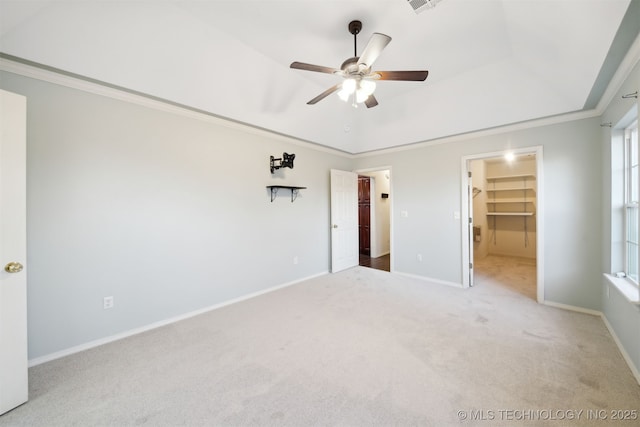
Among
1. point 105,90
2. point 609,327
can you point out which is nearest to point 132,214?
point 105,90

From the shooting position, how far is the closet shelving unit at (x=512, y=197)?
6077 mm

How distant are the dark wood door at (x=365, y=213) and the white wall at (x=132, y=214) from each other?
3.37m

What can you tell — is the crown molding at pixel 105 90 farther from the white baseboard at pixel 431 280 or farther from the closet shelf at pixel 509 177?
the closet shelf at pixel 509 177

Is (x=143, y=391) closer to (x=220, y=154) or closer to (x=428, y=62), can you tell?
(x=220, y=154)

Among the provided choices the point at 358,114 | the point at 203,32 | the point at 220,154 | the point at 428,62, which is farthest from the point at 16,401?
the point at 358,114

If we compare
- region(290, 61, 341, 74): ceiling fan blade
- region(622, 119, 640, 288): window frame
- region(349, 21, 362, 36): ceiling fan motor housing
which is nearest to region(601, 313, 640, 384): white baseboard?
region(622, 119, 640, 288): window frame

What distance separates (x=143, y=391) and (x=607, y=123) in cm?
504

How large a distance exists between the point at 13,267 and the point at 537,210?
17.4 ft

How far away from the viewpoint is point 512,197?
640 cm

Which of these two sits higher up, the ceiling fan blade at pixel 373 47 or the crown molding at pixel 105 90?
Result: the crown molding at pixel 105 90

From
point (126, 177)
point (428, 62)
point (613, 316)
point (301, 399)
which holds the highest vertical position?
point (428, 62)

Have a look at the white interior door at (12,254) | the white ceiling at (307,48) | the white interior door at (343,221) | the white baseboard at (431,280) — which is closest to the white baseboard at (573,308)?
the white baseboard at (431,280)

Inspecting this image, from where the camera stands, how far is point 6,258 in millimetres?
1580

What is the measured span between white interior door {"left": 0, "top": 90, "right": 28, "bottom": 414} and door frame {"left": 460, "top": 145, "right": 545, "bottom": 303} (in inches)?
192
